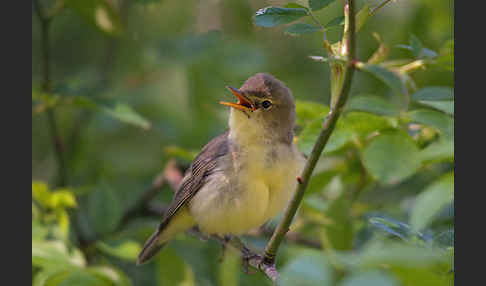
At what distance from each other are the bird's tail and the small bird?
275mm

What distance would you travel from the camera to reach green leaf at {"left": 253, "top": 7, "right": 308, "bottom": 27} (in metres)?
1.53

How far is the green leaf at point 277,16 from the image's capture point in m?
1.53

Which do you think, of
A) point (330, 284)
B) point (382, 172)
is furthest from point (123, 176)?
point (330, 284)

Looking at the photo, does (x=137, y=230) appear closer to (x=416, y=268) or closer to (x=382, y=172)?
(x=382, y=172)

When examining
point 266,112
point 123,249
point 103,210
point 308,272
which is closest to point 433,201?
point 308,272

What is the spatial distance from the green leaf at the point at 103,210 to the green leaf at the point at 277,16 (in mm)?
2160

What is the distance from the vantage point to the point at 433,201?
4.61ft

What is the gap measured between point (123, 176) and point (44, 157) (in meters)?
0.98

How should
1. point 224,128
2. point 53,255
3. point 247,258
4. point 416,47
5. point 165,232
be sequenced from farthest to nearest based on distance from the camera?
1. point 224,128
2. point 165,232
3. point 247,258
4. point 53,255
5. point 416,47

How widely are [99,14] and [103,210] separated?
1.25m

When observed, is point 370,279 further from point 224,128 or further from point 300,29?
point 224,128

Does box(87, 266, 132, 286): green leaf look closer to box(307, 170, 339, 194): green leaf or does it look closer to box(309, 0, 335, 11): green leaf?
box(307, 170, 339, 194): green leaf

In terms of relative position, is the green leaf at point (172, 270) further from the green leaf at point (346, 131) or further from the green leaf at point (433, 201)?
the green leaf at point (433, 201)

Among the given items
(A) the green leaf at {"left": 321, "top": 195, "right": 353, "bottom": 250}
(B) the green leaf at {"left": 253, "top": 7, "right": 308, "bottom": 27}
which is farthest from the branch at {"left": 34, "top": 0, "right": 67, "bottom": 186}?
(B) the green leaf at {"left": 253, "top": 7, "right": 308, "bottom": 27}
